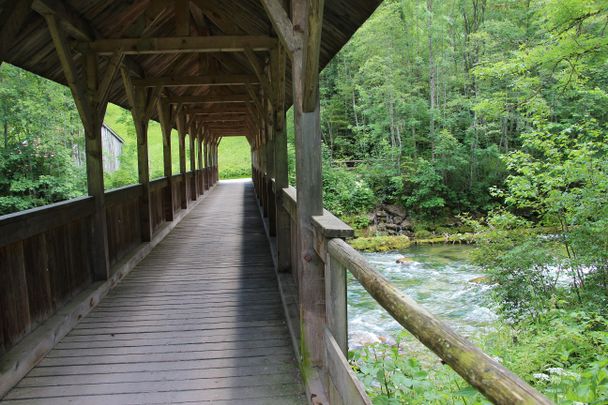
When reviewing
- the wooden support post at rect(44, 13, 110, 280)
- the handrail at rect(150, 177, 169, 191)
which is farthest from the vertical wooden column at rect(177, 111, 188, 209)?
the wooden support post at rect(44, 13, 110, 280)

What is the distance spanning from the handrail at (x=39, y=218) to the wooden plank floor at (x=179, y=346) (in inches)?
40.9

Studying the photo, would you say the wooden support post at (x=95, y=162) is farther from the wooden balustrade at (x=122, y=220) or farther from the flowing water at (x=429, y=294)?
the flowing water at (x=429, y=294)

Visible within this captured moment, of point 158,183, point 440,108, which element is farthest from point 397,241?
point 158,183

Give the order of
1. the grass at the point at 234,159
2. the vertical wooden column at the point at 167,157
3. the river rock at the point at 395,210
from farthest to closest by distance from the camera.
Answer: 1. the grass at the point at 234,159
2. the river rock at the point at 395,210
3. the vertical wooden column at the point at 167,157

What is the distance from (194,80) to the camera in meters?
9.59

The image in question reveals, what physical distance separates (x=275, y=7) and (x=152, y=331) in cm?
314

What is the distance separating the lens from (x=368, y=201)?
913 inches

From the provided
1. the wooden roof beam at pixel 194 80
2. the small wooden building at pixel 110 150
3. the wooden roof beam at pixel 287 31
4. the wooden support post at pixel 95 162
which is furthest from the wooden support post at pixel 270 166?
the small wooden building at pixel 110 150

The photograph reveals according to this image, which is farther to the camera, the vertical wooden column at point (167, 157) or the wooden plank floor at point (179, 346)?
the vertical wooden column at point (167, 157)

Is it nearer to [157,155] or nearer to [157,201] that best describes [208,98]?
[157,201]

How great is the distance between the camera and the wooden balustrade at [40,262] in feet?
12.5

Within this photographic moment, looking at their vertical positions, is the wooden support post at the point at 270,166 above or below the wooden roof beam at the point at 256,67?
below

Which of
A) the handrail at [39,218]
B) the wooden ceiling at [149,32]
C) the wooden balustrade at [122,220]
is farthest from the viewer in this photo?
the wooden balustrade at [122,220]

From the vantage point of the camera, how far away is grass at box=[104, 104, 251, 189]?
2775cm
